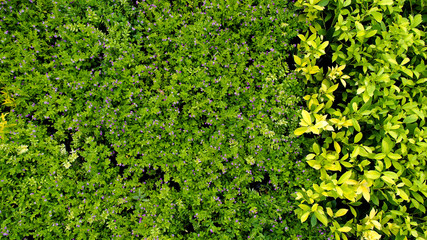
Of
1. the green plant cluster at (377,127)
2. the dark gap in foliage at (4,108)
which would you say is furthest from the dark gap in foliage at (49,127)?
the green plant cluster at (377,127)

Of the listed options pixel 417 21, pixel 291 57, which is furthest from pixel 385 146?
pixel 291 57

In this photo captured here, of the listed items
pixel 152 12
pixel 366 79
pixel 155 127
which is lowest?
pixel 155 127

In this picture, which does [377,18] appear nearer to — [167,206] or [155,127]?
[155,127]

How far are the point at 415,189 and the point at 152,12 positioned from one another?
3298 millimetres

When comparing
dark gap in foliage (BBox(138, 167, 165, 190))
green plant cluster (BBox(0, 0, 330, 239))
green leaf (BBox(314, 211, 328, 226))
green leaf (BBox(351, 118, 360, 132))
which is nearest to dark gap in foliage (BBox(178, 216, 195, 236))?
green plant cluster (BBox(0, 0, 330, 239))

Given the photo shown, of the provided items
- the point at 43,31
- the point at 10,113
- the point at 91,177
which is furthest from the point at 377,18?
the point at 10,113

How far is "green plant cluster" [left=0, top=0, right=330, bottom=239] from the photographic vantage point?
2619 mm

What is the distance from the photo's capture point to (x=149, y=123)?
2.75 metres

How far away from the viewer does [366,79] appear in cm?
254

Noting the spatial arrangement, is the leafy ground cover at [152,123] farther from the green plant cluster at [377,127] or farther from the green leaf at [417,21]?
the green leaf at [417,21]

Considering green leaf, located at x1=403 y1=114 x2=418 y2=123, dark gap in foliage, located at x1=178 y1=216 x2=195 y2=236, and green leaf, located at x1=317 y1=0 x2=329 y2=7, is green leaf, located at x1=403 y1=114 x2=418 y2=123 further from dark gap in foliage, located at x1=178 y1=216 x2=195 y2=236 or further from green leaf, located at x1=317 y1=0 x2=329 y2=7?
dark gap in foliage, located at x1=178 y1=216 x2=195 y2=236

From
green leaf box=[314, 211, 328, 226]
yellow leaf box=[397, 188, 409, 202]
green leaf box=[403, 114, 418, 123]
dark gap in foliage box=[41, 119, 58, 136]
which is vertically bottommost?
green leaf box=[314, 211, 328, 226]

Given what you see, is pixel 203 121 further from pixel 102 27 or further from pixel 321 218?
pixel 102 27

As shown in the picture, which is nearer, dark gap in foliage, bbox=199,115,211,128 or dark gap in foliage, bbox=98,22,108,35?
dark gap in foliage, bbox=199,115,211,128
